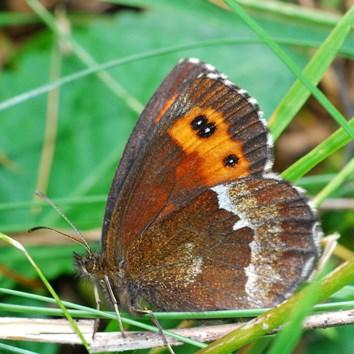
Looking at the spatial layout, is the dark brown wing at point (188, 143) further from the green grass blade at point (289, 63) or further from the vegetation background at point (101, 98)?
the vegetation background at point (101, 98)

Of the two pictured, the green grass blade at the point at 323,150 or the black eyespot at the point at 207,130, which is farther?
Result: the black eyespot at the point at 207,130

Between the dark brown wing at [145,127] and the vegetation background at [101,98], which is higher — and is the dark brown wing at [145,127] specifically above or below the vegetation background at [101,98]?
below

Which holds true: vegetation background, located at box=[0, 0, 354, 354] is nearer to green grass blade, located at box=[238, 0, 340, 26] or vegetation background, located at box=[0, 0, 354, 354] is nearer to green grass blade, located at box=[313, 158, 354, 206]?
green grass blade, located at box=[238, 0, 340, 26]

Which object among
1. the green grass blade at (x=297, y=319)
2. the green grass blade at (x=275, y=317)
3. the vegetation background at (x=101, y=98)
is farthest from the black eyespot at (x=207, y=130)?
the green grass blade at (x=297, y=319)

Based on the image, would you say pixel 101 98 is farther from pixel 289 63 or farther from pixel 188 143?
pixel 289 63

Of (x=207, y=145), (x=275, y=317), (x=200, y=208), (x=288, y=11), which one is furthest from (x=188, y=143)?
(x=288, y=11)

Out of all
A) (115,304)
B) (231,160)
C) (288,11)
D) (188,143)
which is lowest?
(115,304)

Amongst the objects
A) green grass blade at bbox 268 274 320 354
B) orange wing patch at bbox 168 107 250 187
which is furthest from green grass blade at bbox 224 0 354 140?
green grass blade at bbox 268 274 320 354

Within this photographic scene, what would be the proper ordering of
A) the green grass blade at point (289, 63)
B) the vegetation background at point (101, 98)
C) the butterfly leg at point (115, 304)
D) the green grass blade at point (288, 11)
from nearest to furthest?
the green grass blade at point (289, 63) < the butterfly leg at point (115, 304) < the green grass blade at point (288, 11) < the vegetation background at point (101, 98)
